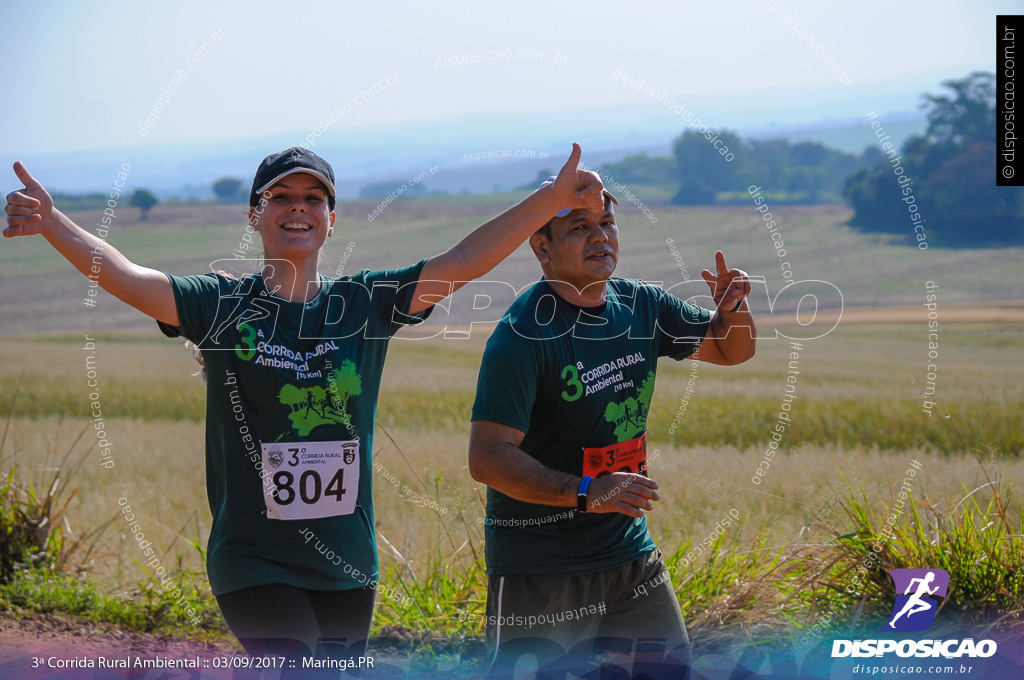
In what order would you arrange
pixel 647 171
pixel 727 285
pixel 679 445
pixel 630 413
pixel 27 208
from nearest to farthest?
pixel 27 208
pixel 630 413
pixel 727 285
pixel 679 445
pixel 647 171

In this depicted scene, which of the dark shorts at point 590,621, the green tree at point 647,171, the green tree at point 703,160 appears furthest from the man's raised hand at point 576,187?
the green tree at point 647,171

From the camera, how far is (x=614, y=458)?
11.8ft

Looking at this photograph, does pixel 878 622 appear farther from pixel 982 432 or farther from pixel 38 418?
pixel 38 418

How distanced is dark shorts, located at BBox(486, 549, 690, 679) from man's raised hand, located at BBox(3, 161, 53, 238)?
191 cm

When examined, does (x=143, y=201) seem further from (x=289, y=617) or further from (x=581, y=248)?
(x=289, y=617)

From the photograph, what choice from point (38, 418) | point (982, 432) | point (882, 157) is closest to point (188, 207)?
point (882, 157)

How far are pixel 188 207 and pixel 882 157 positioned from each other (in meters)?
68.5

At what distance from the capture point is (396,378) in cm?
1895

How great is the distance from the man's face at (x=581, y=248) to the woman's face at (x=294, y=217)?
0.82 metres

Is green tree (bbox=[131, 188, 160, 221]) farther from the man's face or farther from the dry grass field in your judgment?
the man's face

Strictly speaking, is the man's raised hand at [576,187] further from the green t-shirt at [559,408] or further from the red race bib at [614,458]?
the red race bib at [614,458]

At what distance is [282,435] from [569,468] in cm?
99

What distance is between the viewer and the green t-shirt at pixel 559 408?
3465mm

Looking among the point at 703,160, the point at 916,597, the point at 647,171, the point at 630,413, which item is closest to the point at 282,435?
the point at 630,413
